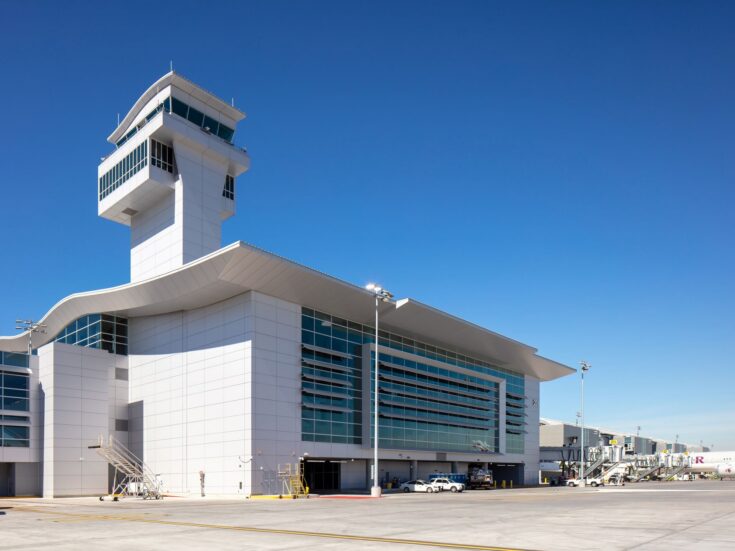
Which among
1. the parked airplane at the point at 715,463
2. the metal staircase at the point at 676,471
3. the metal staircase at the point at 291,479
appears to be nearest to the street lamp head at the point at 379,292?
the metal staircase at the point at 291,479

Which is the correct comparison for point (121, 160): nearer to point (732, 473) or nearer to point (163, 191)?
point (163, 191)

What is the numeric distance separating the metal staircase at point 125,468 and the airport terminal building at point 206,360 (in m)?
0.88

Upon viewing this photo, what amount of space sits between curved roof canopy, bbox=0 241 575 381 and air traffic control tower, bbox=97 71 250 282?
7543 millimetres

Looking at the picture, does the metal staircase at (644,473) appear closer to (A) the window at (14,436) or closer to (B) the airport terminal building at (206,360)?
(B) the airport terminal building at (206,360)

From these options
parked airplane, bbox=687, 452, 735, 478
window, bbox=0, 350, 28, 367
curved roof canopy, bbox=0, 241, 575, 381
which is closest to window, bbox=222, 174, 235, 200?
curved roof canopy, bbox=0, 241, 575, 381

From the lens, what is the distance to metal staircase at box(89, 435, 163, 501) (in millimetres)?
53119

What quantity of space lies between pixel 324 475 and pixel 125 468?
17430mm

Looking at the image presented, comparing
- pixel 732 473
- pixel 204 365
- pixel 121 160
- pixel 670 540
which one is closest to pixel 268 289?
pixel 204 365

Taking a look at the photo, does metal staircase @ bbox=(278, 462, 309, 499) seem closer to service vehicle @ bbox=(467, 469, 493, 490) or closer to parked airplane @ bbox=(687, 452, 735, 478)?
service vehicle @ bbox=(467, 469, 493, 490)

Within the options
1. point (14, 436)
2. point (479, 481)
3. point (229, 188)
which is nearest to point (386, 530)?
point (14, 436)

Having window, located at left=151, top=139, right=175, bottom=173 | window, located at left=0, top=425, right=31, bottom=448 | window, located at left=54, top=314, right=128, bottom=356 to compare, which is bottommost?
window, located at left=0, top=425, right=31, bottom=448

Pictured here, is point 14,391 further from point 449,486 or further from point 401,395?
point 449,486

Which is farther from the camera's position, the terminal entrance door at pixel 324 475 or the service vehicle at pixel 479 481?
the service vehicle at pixel 479 481

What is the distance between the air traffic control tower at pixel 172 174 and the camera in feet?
207
